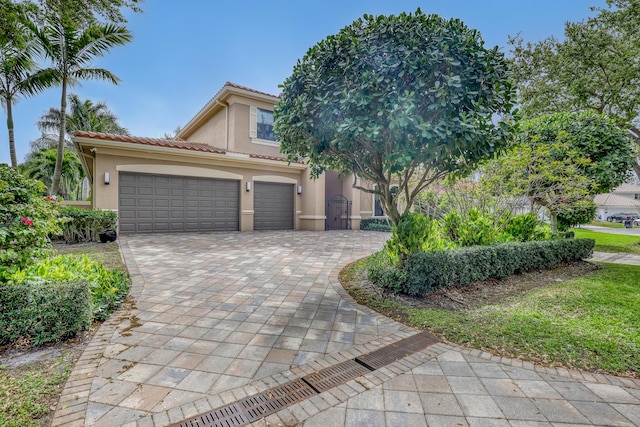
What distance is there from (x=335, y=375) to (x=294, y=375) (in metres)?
0.35

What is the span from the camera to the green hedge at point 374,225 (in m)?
15.3

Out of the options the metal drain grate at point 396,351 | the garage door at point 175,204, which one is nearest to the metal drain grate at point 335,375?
the metal drain grate at point 396,351

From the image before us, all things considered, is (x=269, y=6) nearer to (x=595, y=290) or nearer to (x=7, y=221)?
(x=7, y=221)

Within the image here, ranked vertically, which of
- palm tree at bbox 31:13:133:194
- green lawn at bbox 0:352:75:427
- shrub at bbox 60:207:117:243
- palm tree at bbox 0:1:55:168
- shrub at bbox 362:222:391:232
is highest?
palm tree at bbox 31:13:133:194

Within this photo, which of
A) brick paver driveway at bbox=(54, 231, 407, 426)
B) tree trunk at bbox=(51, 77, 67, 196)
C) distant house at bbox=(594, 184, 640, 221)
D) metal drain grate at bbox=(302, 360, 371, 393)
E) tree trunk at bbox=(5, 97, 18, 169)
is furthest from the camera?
distant house at bbox=(594, 184, 640, 221)

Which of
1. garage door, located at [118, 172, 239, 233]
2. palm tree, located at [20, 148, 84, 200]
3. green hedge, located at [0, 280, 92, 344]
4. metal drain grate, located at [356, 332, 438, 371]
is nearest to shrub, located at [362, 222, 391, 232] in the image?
garage door, located at [118, 172, 239, 233]

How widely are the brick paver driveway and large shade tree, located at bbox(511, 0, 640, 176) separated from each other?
14.2 meters

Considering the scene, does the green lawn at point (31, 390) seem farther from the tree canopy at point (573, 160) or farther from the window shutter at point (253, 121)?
the window shutter at point (253, 121)

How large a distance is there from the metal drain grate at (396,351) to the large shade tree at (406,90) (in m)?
2.01

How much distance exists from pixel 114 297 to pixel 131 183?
8.12m

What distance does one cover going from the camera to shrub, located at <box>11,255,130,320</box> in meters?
3.43

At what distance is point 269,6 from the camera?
331 inches

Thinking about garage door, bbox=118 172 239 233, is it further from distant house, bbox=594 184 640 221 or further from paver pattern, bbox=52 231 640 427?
distant house, bbox=594 184 640 221

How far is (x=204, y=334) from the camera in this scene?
3260 millimetres
